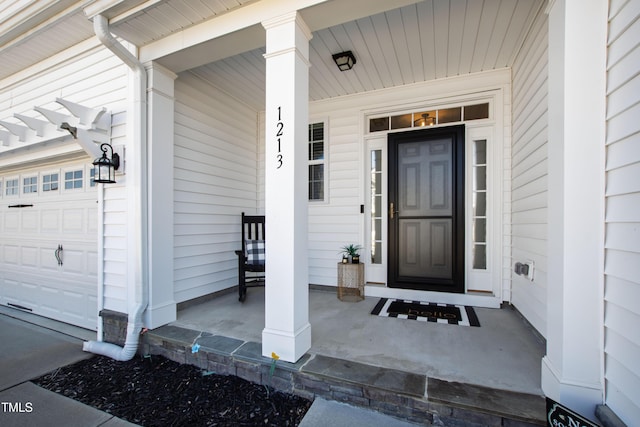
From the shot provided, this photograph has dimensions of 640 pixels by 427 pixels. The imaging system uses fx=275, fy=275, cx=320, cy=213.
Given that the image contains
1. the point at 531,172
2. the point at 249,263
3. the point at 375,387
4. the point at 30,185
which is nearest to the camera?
the point at 375,387

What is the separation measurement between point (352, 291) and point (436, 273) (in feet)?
3.24

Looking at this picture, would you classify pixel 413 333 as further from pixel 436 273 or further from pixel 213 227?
pixel 213 227

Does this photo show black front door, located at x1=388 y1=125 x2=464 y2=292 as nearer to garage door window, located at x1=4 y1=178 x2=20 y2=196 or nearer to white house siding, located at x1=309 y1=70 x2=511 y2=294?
white house siding, located at x1=309 y1=70 x2=511 y2=294

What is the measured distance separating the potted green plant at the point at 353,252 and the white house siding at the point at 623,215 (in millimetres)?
2151

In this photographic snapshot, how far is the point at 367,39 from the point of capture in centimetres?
240

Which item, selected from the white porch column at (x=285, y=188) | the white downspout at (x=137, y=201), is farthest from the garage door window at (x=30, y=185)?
the white porch column at (x=285, y=188)

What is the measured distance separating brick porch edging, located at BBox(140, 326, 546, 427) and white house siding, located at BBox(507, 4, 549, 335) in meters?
0.94

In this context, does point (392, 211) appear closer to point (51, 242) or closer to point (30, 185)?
point (51, 242)

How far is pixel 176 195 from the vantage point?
9.07 feet

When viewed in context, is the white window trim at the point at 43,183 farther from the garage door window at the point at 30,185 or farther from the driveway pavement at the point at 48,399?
the driveway pavement at the point at 48,399

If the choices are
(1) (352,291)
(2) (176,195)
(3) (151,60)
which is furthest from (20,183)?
(1) (352,291)

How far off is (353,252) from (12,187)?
4904mm

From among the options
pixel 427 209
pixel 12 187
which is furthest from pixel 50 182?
pixel 427 209

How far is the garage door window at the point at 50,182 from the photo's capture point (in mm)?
3389
